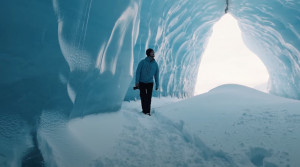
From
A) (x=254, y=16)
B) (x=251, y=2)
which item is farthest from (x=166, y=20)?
(x=254, y=16)

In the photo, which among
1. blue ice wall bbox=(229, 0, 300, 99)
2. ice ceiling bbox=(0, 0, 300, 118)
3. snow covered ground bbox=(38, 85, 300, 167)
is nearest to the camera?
ice ceiling bbox=(0, 0, 300, 118)

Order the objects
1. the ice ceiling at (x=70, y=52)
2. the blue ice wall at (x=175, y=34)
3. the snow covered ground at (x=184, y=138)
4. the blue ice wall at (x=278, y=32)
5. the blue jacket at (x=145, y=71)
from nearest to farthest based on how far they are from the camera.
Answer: the ice ceiling at (x=70, y=52) → the snow covered ground at (x=184, y=138) → the blue jacket at (x=145, y=71) → the blue ice wall at (x=175, y=34) → the blue ice wall at (x=278, y=32)

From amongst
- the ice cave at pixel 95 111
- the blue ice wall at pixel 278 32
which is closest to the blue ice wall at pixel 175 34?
the blue ice wall at pixel 278 32

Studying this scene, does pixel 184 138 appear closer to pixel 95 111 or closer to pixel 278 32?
pixel 95 111

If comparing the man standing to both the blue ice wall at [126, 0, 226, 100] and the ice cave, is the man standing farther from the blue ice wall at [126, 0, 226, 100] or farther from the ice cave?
the blue ice wall at [126, 0, 226, 100]

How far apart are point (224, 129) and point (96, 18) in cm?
180

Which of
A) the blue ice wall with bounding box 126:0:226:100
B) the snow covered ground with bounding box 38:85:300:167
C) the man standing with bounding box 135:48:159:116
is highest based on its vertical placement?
the blue ice wall with bounding box 126:0:226:100

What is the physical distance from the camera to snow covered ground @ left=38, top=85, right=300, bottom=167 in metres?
1.51

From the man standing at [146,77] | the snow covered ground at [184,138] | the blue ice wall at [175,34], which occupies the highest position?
the blue ice wall at [175,34]

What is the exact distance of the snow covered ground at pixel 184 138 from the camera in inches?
59.4

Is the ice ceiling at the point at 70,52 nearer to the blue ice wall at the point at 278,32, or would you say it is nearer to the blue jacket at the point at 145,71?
the blue jacket at the point at 145,71

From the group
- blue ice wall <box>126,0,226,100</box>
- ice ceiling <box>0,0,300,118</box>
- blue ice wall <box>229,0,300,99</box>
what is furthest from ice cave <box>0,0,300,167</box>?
blue ice wall <box>229,0,300,99</box>

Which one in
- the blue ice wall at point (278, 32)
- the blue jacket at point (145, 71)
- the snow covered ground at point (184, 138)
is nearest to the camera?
the snow covered ground at point (184, 138)

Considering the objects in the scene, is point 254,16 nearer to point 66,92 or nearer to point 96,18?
point 96,18
